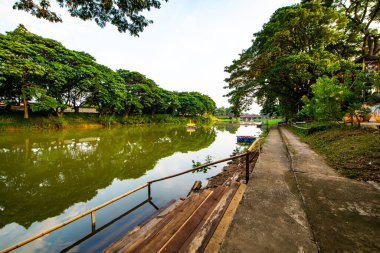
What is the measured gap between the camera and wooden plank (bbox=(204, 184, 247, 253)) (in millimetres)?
2070

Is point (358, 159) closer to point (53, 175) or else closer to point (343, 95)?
point (343, 95)

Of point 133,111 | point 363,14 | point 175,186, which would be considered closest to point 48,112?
point 133,111

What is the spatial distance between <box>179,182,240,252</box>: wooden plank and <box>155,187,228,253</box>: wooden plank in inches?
3.3

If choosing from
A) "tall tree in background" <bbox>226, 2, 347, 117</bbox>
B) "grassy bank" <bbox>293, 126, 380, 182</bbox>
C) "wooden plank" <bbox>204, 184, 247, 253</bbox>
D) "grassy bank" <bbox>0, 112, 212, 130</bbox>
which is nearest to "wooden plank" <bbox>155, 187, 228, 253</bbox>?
"wooden plank" <bbox>204, 184, 247, 253</bbox>

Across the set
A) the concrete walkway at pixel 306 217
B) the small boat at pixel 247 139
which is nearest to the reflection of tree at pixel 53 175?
the concrete walkway at pixel 306 217

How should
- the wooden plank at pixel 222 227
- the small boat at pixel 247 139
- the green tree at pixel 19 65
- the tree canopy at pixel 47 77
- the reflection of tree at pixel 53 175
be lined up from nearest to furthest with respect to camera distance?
the wooden plank at pixel 222 227
the reflection of tree at pixel 53 175
the small boat at pixel 247 139
the green tree at pixel 19 65
the tree canopy at pixel 47 77

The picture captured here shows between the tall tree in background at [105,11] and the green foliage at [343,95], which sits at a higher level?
the tall tree in background at [105,11]

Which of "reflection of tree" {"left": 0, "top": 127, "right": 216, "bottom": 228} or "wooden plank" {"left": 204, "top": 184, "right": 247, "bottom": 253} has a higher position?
"wooden plank" {"left": 204, "top": 184, "right": 247, "bottom": 253}

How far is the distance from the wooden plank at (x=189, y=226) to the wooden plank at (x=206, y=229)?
3.3 inches

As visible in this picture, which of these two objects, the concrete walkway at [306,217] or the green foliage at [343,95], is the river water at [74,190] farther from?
the green foliage at [343,95]

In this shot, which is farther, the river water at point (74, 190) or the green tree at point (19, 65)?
the green tree at point (19, 65)

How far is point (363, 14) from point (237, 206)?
2535cm

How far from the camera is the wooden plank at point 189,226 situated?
7.22 ft

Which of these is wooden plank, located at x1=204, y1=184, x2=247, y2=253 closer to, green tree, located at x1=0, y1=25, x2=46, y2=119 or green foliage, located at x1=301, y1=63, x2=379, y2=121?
green foliage, located at x1=301, y1=63, x2=379, y2=121
